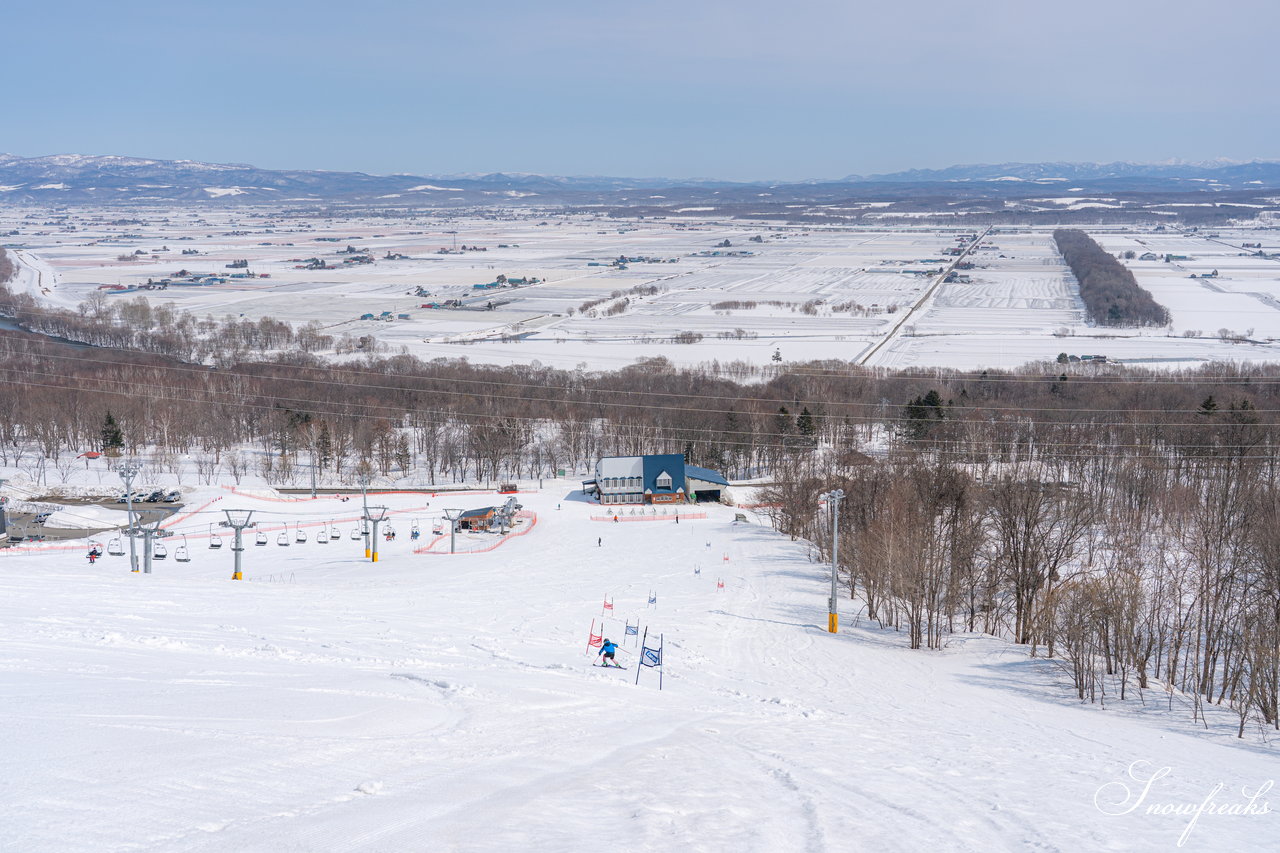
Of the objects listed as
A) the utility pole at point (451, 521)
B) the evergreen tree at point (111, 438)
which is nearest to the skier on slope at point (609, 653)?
the utility pole at point (451, 521)

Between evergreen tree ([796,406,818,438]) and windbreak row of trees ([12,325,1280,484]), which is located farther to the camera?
evergreen tree ([796,406,818,438])

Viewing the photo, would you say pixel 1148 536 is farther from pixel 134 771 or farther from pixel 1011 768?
pixel 134 771

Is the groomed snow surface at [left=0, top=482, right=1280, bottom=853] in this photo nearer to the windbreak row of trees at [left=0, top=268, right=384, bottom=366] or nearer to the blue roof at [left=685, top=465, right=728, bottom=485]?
the blue roof at [left=685, top=465, right=728, bottom=485]

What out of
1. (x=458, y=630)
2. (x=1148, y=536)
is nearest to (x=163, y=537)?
(x=458, y=630)

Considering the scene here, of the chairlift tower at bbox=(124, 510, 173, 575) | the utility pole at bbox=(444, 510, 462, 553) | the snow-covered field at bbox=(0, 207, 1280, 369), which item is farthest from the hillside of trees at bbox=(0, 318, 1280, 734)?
the utility pole at bbox=(444, 510, 462, 553)

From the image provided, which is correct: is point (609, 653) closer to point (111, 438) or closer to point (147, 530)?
point (147, 530)

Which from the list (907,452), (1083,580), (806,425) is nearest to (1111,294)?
(806,425)
